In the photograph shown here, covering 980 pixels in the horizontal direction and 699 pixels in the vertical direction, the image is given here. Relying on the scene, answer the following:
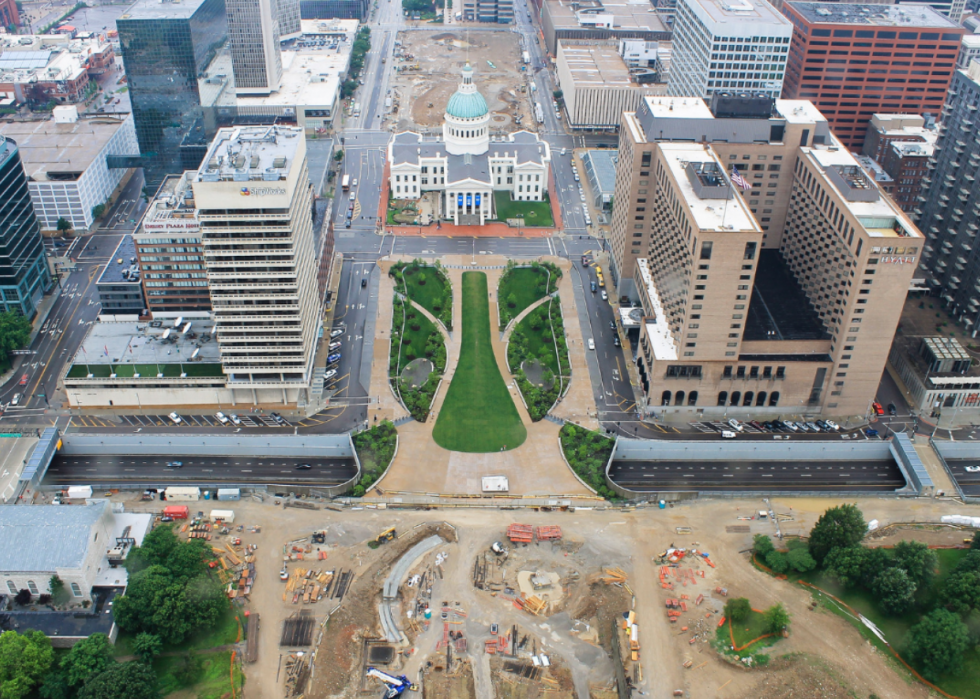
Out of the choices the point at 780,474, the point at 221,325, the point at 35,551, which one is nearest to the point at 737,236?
the point at 780,474

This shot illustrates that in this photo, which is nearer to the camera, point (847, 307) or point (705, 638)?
point (705, 638)

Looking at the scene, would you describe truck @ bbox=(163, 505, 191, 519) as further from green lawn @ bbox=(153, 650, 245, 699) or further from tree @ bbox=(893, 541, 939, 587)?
tree @ bbox=(893, 541, 939, 587)

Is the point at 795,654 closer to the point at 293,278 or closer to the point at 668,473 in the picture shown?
the point at 668,473

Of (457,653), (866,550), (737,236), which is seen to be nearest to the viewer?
(457,653)

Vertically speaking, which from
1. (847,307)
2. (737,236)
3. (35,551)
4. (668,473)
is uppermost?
(737,236)

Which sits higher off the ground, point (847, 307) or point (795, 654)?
point (847, 307)

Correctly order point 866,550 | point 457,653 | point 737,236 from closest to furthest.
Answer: point 457,653 < point 866,550 < point 737,236

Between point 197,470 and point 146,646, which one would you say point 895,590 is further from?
point 197,470
